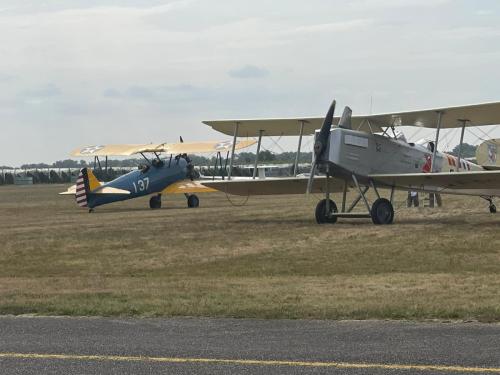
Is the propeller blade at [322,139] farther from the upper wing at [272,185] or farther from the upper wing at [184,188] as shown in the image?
the upper wing at [184,188]

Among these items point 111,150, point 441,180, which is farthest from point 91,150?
point 441,180

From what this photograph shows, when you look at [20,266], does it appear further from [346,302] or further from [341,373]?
[341,373]

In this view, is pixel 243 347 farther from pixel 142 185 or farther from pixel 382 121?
pixel 142 185

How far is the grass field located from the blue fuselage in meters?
9.10

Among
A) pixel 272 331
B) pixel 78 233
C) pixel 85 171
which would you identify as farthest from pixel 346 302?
pixel 85 171

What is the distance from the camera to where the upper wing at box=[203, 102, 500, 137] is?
777 inches

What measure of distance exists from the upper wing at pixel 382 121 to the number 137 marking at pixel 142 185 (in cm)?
970

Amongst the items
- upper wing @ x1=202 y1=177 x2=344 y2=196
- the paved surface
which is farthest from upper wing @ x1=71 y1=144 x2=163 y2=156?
the paved surface

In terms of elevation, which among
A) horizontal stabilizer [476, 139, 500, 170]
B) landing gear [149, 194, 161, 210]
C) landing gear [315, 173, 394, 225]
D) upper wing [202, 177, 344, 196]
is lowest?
landing gear [149, 194, 161, 210]

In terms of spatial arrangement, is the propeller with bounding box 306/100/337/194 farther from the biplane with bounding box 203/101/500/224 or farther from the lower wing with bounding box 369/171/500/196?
the lower wing with bounding box 369/171/500/196

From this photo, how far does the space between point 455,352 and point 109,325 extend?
3377mm

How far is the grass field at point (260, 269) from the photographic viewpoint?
889cm

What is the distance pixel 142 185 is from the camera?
3331 centimetres

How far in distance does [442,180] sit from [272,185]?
5.00 m
